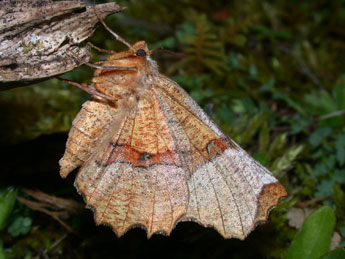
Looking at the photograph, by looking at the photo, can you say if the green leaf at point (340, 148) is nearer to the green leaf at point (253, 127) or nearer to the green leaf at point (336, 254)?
the green leaf at point (253, 127)

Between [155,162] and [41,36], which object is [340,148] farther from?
[41,36]

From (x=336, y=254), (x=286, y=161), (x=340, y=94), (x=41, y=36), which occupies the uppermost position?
(x=41, y=36)

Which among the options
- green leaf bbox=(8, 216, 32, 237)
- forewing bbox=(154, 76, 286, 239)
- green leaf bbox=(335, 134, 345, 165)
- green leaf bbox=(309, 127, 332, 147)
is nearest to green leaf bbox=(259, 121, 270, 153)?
green leaf bbox=(309, 127, 332, 147)

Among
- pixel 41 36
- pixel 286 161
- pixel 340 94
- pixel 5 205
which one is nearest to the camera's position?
pixel 41 36

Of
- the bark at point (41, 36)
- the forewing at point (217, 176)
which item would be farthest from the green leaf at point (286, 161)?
the bark at point (41, 36)

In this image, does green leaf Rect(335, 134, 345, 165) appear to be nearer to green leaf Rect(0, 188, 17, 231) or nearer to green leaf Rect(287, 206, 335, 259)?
green leaf Rect(287, 206, 335, 259)

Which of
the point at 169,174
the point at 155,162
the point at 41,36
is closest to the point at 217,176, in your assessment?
the point at 169,174
